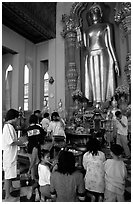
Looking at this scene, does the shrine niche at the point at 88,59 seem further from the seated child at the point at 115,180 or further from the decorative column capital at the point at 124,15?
the seated child at the point at 115,180

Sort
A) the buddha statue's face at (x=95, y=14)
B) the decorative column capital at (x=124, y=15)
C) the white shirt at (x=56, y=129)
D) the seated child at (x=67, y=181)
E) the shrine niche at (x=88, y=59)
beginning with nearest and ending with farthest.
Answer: the seated child at (x=67, y=181)
the white shirt at (x=56, y=129)
the decorative column capital at (x=124, y=15)
the shrine niche at (x=88, y=59)
the buddha statue's face at (x=95, y=14)

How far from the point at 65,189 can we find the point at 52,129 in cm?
267

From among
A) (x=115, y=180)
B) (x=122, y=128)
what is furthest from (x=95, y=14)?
(x=115, y=180)

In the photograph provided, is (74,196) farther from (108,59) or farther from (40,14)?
(40,14)

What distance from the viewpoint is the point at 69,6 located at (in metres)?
7.39

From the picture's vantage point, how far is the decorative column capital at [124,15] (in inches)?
223

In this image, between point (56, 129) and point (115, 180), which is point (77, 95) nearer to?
point (56, 129)

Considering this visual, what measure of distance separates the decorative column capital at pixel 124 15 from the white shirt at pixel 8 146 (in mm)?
5032

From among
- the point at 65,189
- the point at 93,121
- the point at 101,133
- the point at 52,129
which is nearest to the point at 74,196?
the point at 65,189

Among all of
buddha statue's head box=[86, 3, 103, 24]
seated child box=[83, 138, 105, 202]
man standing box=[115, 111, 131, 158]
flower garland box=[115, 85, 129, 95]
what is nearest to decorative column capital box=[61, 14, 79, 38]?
buddha statue's head box=[86, 3, 103, 24]

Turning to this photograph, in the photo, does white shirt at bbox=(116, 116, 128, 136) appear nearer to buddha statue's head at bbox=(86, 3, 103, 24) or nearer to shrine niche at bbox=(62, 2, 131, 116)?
shrine niche at bbox=(62, 2, 131, 116)

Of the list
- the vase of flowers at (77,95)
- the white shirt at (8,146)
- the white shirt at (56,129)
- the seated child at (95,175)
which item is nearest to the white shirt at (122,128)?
the white shirt at (56,129)

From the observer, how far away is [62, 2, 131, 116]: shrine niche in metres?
6.43

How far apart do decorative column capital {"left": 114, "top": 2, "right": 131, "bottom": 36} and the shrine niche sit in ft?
0.17
